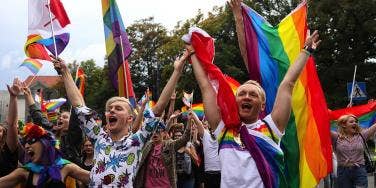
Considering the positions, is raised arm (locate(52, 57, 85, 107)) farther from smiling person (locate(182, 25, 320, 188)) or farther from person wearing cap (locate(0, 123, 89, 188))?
smiling person (locate(182, 25, 320, 188))

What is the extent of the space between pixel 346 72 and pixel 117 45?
28.0 meters

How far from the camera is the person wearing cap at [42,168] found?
4797 mm

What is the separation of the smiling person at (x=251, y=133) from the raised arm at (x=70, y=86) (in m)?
1.23

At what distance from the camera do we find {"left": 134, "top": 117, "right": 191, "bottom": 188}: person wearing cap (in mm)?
7152

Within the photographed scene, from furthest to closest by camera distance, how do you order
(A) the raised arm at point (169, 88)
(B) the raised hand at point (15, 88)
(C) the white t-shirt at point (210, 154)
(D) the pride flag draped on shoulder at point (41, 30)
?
(C) the white t-shirt at point (210, 154) → (D) the pride flag draped on shoulder at point (41, 30) → (B) the raised hand at point (15, 88) → (A) the raised arm at point (169, 88)

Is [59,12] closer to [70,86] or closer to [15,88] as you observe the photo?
[15,88]

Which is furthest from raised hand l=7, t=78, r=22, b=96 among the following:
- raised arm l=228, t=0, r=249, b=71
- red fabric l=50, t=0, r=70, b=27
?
red fabric l=50, t=0, r=70, b=27

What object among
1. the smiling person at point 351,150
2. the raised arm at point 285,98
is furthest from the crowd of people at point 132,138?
the smiling person at point 351,150

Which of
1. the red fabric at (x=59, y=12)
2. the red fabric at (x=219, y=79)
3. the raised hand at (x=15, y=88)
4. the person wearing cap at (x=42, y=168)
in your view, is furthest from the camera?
the red fabric at (x=59, y=12)

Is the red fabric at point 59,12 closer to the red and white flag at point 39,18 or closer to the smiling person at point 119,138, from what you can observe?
the red and white flag at point 39,18

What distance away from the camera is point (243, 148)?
154 inches

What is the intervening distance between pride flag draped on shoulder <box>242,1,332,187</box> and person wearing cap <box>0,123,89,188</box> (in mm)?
1709

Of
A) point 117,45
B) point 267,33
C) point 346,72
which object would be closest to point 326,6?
point 346,72

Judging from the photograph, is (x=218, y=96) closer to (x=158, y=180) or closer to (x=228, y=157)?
(x=228, y=157)
